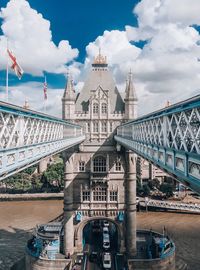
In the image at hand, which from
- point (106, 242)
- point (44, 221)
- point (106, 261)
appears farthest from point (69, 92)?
point (44, 221)

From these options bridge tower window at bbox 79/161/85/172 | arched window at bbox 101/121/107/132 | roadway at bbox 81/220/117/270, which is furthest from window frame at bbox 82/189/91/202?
arched window at bbox 101/121/107/132

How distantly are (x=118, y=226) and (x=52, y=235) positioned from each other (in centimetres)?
775

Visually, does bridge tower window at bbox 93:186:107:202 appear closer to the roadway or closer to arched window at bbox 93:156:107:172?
arched window at bbox 93:156:107:172

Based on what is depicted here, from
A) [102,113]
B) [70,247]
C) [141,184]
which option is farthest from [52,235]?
[141,184]

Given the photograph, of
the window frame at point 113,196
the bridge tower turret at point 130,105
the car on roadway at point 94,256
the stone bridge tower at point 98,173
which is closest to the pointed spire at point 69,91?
the stone bridge tower at point 98,173

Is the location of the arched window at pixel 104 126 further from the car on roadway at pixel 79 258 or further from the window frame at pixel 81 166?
the car on roadway at pixel 79 258

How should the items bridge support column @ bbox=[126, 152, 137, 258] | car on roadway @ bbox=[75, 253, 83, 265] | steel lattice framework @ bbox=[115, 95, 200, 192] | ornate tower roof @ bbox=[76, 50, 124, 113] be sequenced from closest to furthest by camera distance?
steel lattice framework @ bbox=[115, 95, 200, 192], car on roadway @ bbox=[75, 253, 83, 265], bridge support column @ bbox=[126, 152, 137, 258], ornate tower roof @ bbox=[76, 50, 124, 113]

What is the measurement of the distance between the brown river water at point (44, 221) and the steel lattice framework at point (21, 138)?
23.8 meters

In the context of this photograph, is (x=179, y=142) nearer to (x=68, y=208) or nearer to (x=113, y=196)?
(x=113, y=196)

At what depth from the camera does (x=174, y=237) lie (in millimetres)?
43125

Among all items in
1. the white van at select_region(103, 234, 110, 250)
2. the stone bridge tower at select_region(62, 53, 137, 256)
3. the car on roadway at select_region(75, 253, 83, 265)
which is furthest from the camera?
the stone bridge tower at select_region(62, 53, 137, 256)

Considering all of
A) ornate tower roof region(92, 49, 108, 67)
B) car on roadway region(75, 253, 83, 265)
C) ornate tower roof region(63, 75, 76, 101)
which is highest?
ornate tower roof region(92, 49, 108, 67)

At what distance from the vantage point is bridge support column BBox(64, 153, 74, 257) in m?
35.1

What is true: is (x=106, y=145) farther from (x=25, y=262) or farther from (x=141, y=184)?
(x=141, y=184)
